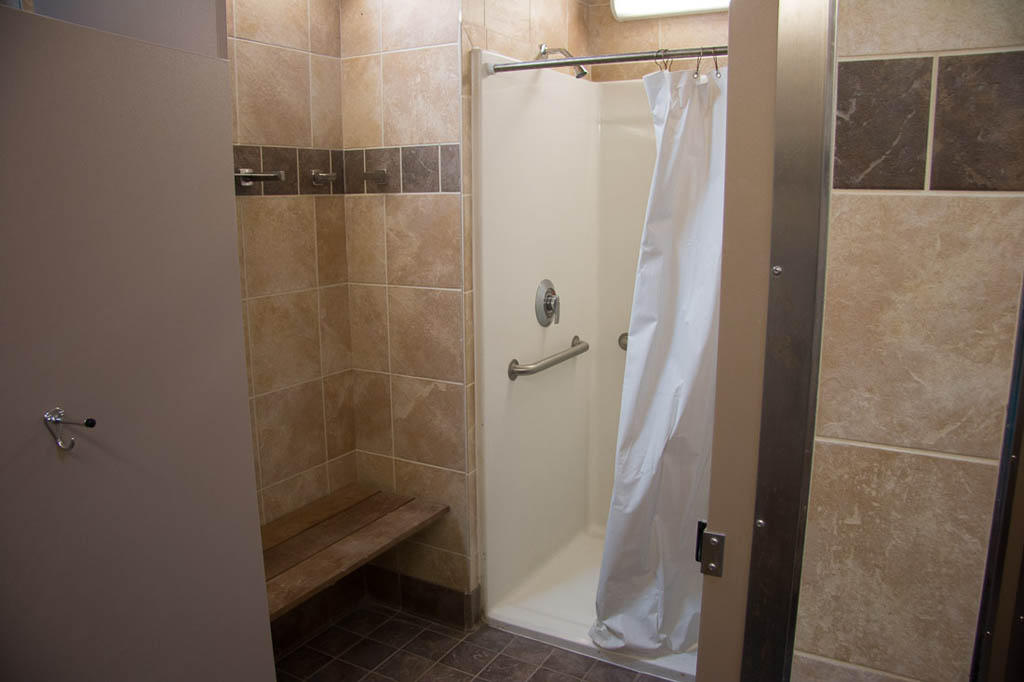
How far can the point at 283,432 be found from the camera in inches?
90.4

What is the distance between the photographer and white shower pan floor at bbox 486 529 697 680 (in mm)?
2244

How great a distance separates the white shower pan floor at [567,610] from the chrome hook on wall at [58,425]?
1.67m

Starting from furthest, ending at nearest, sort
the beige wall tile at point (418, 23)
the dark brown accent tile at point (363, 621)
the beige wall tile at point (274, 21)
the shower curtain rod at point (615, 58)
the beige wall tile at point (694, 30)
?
the beige wall tile at point (694, 30)
the dark brown accent tile at point (363, 621)
the beige wall tile at point (418, 23)
the beige wall tile at point (274, 21)
the shower curtain rod at point (615, 58)

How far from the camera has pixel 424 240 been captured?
90.6 inches

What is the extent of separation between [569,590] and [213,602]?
1.56 meters

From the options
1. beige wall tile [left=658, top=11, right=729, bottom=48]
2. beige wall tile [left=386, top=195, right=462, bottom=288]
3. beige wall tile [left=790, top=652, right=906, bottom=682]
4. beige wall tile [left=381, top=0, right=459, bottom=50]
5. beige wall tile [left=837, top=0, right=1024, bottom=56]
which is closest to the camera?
beige wall tile [left=837, top=0, right=1024, bottom=56]

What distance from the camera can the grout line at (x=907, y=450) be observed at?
0.81 m

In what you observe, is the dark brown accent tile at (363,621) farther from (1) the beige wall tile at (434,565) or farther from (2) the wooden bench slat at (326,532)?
(2) the wooden bench slat at (326,532)

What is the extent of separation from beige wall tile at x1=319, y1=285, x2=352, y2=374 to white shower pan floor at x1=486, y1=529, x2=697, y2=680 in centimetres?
99

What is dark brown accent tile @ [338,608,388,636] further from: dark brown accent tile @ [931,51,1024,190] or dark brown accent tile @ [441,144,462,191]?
dark brown accent tile @ [931,51,1024,190]

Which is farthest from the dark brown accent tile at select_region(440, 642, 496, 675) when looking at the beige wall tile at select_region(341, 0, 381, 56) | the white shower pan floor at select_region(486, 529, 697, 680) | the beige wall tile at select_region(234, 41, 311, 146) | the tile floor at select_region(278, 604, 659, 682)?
the beige wall tile at select_region(341, 0, 381, 56)

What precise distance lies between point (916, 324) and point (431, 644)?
1981mm

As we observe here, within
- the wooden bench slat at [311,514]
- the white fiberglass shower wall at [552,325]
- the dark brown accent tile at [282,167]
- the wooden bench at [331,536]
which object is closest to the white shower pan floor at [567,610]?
the white fiberglass shower wall at [552,325]

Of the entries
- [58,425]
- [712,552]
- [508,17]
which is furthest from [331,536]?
[508,17]
